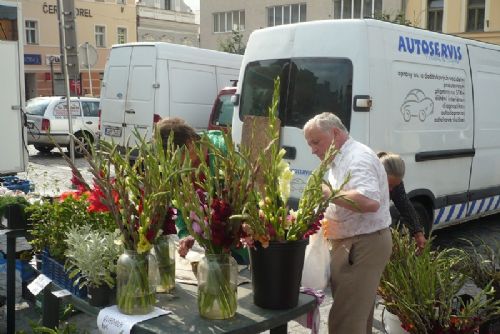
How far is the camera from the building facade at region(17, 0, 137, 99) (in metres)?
32.9

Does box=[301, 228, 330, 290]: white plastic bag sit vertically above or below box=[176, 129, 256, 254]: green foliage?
below

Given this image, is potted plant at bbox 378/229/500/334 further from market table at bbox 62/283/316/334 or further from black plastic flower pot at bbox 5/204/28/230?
black plastic flower pot at bbox 5/204/28/230

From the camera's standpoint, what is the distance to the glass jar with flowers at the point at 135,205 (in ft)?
7.05

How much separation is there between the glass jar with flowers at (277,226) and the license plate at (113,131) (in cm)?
911

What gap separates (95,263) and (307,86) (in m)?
3.40

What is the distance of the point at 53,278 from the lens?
8.93 feet

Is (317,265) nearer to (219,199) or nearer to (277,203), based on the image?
(277,203)

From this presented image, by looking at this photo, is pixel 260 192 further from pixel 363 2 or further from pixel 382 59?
pixel 363 2

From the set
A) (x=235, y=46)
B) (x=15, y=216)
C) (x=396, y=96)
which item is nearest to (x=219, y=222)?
(x=15, y=216)

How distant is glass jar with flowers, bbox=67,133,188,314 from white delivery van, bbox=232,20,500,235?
2788mm

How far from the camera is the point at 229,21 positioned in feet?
117


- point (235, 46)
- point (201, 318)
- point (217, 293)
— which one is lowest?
point (201, 318)

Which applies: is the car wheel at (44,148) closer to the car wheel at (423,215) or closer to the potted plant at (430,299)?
the car wheel at (423,215)

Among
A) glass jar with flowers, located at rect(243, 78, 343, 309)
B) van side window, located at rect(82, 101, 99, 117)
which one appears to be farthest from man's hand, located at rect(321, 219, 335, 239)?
van side window, located at rect(82, 101, 99, 117)
